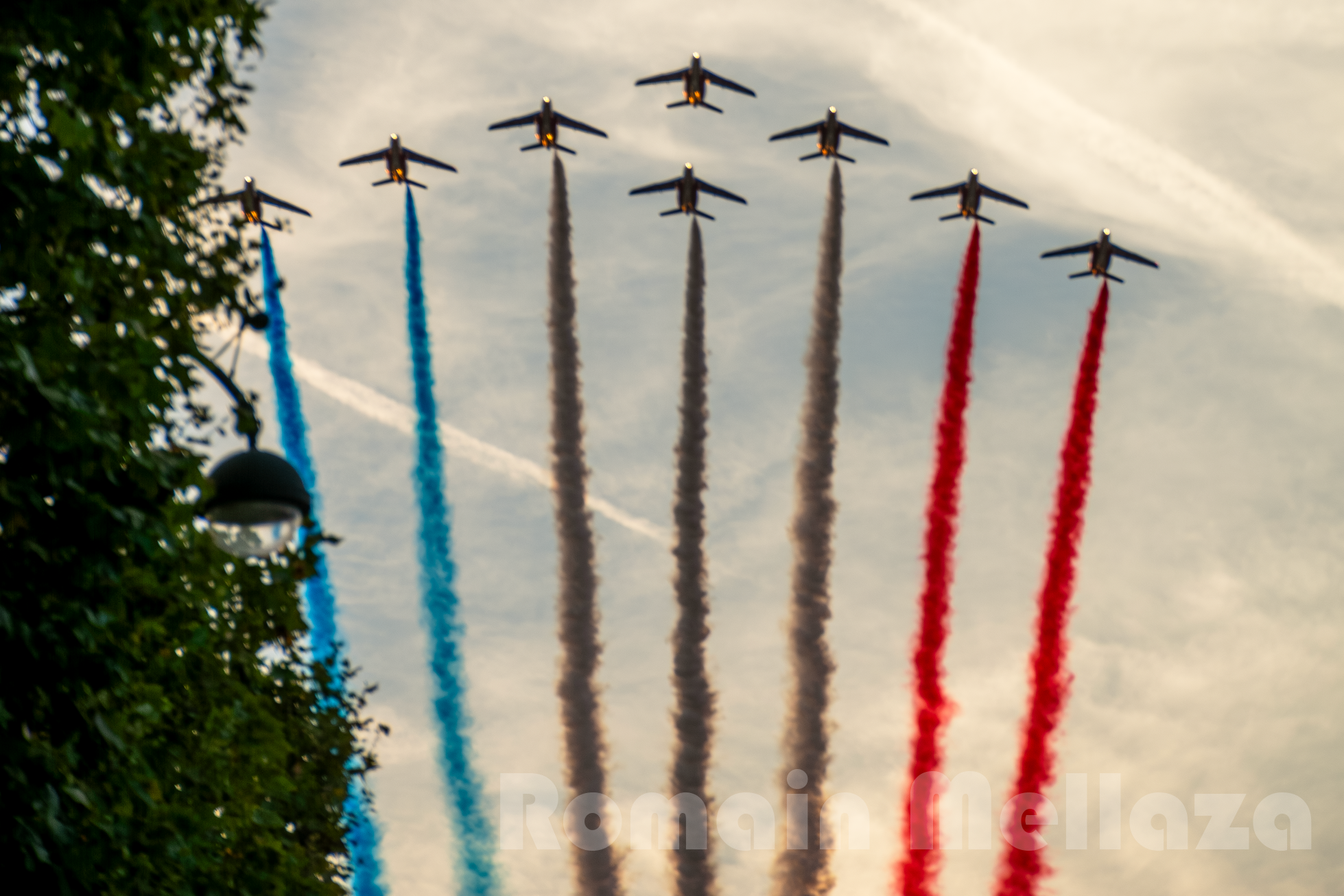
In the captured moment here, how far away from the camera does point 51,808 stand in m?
9.31

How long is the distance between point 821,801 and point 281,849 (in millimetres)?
45515

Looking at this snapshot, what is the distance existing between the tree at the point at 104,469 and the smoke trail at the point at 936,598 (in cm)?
4624

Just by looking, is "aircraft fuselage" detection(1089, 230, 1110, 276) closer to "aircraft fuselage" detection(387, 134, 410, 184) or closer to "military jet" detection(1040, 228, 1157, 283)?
"military jet" detection(1040, 228, 1157, 283)

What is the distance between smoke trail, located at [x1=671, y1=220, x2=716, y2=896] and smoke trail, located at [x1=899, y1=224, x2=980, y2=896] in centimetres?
892

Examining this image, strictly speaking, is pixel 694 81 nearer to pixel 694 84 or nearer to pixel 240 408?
pixel 694 84

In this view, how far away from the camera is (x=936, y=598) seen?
59.2 meters

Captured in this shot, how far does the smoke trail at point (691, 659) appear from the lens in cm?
6094

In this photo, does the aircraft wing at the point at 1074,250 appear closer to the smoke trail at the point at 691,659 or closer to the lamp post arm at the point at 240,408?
the smoke trail at the point at 691,659

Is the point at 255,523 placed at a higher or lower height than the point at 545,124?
lower

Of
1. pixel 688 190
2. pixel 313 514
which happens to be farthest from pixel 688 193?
pixel 313 514

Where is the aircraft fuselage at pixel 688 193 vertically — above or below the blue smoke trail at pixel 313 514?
above

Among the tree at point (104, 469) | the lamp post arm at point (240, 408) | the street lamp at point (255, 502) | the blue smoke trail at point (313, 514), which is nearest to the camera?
the tree at point (104, 469)

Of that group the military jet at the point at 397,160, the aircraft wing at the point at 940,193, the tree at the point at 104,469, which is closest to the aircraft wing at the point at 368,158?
the military jet at the point at 397,160

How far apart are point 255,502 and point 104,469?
4.59 ft
